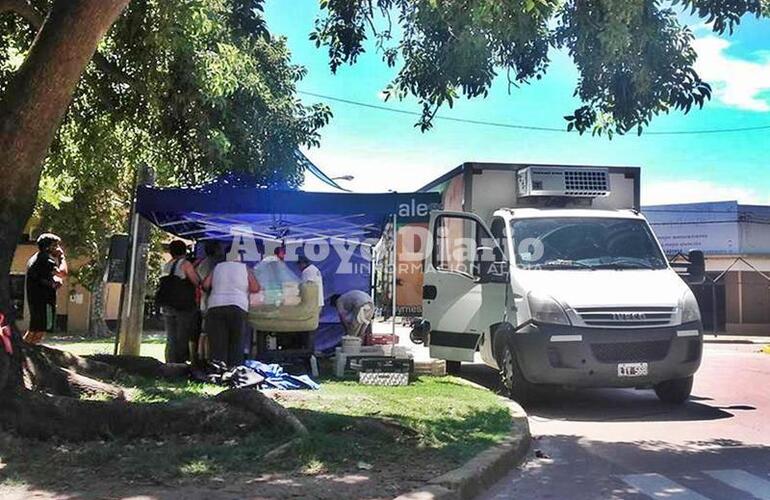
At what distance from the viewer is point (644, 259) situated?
9.54 m

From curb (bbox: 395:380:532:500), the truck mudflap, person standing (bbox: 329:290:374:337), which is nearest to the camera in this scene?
curb (bbox: 395:380:532:500)

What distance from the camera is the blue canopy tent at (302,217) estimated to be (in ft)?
32.4

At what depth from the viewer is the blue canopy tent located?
9.89 meters

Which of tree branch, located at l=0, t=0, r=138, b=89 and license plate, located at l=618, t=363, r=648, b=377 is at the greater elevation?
tree branch, located at l=0, t=0, r=138, b=89

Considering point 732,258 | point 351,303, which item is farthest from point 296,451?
point 732,258

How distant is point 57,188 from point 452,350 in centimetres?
848

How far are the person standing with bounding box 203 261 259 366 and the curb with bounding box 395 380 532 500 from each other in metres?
3.94

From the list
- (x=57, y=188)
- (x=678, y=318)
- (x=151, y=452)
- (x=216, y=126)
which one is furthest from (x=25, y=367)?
(x=57, y=188)

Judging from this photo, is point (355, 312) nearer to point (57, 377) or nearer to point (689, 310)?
point (689, 310)

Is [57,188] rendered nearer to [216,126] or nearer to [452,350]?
[216,126]

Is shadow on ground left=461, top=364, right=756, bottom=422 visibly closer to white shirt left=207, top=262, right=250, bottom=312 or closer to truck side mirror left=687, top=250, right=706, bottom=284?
truck side mirror left=687, top=250, right=706, bottom=284

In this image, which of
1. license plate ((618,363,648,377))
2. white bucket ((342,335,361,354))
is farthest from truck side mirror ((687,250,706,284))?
white bucket ((342,335,361,354))

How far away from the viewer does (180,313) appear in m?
10.2

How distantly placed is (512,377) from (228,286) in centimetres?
372
